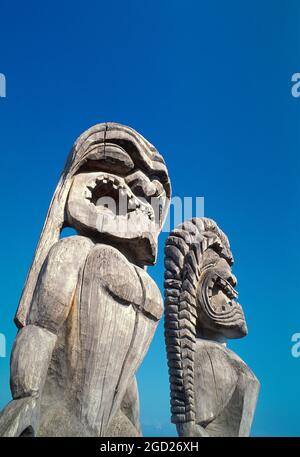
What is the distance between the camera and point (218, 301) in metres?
4.84

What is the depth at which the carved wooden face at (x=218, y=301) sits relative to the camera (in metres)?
4.69

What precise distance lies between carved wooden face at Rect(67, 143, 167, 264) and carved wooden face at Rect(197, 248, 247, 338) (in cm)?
71

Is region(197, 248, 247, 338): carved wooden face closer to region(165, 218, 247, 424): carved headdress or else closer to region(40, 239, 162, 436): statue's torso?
region(165, 218, 247, 424): carved headdress

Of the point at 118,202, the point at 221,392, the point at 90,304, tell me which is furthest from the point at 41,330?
the point at 221,392

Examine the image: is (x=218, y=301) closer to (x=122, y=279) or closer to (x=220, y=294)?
(x=220, y=294)

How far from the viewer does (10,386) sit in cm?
326

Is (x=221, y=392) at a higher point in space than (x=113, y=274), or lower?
lower

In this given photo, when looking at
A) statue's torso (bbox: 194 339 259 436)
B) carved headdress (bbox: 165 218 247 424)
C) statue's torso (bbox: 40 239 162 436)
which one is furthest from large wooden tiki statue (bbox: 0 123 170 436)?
statue's torso (bbox: 194 339 259 436)

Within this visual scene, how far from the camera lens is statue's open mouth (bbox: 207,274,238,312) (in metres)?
4.77

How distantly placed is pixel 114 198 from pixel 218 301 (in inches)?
57.8

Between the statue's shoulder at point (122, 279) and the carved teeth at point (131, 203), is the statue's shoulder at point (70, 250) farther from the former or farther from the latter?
the carved teeth at point (131, 203)

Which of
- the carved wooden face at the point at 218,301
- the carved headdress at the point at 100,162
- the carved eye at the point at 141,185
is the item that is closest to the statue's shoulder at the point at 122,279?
the carved headdress at the point at 100,162

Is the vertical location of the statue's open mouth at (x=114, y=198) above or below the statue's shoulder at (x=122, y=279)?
above
